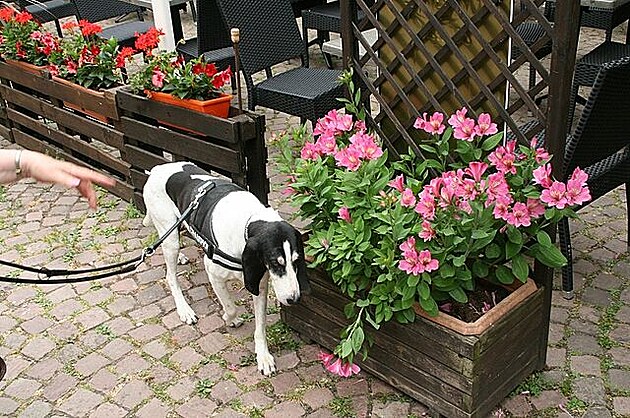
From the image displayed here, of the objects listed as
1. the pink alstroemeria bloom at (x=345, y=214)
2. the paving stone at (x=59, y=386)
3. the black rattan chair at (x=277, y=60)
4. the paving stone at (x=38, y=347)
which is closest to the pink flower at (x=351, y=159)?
the pink alstroemeria bloom at (x=345, y=214)

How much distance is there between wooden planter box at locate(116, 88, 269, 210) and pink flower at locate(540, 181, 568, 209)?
1834 millimetres

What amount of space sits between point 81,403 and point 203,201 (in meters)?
1.09

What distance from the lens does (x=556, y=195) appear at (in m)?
2.34

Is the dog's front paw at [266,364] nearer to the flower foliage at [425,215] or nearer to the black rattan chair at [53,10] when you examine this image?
the flower foliage at [425,215]

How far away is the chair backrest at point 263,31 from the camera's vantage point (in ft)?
16.4

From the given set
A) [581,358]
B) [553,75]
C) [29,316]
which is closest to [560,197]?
[553,75]

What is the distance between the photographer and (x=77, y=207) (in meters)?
4.95

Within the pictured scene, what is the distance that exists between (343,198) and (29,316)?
6.81ft

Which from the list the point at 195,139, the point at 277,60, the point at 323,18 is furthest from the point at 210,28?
the point at 195,139

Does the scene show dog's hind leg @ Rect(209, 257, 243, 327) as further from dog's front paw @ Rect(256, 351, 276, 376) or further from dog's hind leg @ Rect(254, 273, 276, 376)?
dog's front paw @ Rect(256, 351, 276, 376)

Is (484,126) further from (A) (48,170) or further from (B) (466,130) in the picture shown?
(A) (48,170)

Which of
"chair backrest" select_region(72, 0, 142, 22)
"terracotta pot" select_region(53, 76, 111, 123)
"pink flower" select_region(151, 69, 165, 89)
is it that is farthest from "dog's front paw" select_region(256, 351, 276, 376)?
"chair backrest" select_region(72, 0, 142, 22)

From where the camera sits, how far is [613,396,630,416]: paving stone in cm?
281

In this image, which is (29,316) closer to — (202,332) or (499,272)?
(202,332)
